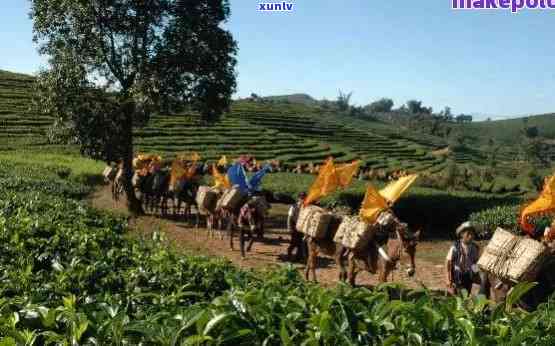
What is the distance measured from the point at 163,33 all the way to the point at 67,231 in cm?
1431

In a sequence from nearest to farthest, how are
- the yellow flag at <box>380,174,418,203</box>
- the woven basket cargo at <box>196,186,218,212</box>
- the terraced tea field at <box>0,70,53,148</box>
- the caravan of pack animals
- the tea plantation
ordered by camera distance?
the tea plantation → the caravan of pack animals → the yellow flag at <box>380,174,418,203</box> → the woven basket cargo at <box>196,186,218,212</box> → the terraced tea field at <box>0,70,53,148</box>

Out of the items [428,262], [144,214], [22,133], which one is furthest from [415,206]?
[22,133]

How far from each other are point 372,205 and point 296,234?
427cm

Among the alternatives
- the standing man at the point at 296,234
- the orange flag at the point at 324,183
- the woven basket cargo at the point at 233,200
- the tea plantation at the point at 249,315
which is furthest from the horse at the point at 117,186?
the tea plantation at the point at 249,315

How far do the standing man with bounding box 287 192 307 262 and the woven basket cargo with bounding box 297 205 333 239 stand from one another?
1.45 m

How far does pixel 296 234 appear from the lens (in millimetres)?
14562

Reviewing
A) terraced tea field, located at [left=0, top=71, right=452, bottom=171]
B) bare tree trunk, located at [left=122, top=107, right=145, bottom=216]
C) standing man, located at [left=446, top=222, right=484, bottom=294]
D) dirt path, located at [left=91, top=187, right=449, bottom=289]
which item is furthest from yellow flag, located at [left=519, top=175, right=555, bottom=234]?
terraced tea field, located at [left=0, top=71, right=452, bottom=171]

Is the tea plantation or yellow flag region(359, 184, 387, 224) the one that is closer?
the tea plantation

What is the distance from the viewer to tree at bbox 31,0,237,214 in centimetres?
1964

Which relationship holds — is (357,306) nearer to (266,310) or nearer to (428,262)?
(266,310)

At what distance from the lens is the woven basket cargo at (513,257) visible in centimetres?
855

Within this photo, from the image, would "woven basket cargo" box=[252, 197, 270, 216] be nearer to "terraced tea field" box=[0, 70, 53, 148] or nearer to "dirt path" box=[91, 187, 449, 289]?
"dirt path" box=[91, 187, 449, 289]

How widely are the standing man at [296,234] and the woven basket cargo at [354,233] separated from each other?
2838mm

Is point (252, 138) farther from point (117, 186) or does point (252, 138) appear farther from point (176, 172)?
point (176, 172)
